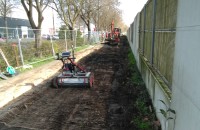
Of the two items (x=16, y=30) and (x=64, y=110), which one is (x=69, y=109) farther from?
(x=16, y=30)

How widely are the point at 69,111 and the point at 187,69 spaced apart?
3930 millimetres

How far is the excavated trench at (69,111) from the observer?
5.41 metres

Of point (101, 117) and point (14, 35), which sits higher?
point (14, 35)

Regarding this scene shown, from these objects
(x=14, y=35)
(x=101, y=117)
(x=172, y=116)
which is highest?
(x=14, y=35)

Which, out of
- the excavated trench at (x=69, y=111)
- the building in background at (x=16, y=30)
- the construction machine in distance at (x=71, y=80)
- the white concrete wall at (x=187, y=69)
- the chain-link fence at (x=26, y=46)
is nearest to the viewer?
the white concrete wall at (x=187, y=69)

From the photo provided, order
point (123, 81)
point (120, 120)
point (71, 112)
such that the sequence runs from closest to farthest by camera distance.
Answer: point (120, 120) → point (71, 112) → point (123, 81)

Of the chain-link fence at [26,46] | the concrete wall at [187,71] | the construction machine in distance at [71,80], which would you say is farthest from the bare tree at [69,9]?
the concrete wall at [187,71]

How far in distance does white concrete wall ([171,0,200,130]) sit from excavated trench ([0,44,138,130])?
2114mm

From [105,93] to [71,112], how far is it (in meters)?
2.08

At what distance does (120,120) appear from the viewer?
564cm

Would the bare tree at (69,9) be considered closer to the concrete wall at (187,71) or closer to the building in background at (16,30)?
the building in background at (16,30)

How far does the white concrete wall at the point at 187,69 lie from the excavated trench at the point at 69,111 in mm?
2114

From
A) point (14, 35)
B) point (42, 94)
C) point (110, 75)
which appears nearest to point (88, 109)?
point (42, 94)

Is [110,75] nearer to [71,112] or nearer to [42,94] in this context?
[42,94]
